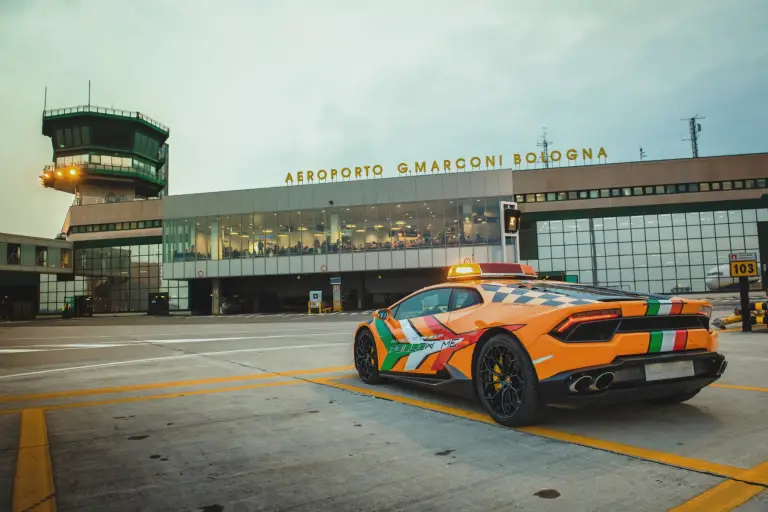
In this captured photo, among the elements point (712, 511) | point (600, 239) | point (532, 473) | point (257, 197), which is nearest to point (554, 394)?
point (532, 473)

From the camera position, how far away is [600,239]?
49.7 m

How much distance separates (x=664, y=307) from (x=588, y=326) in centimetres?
76

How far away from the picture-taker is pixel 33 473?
3.32 metres

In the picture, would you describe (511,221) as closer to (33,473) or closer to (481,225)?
(33,473)

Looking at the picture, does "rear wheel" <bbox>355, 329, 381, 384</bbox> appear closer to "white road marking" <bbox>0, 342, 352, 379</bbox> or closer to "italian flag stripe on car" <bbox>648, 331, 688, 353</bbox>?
"italian flag stripe on car" <bbox>648, 331, 688, 353</bbox>

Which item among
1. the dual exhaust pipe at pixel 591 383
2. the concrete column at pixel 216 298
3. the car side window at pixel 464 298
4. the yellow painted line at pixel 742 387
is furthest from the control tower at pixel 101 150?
the dual exhaust pipe at pixel 591 383

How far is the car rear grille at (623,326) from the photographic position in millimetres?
3984

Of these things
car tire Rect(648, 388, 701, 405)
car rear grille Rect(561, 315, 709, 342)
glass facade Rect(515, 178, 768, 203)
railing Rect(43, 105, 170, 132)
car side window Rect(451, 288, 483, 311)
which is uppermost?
railing Rect(43, 105, 170, 132)

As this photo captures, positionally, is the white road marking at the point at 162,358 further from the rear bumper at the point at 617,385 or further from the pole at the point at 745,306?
the pole at the point at 745,306

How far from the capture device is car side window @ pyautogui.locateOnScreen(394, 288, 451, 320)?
5.56 meters

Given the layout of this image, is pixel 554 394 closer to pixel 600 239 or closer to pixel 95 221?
pixel 600 239

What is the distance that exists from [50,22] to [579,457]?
986 centimetres

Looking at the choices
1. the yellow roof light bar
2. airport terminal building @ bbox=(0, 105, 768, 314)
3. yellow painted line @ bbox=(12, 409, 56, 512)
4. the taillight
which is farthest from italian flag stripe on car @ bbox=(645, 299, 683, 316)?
airport terminal building @ bbox=(0, 105, 768, 314)

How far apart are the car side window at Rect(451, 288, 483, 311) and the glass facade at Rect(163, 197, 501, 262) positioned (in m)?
39.2
